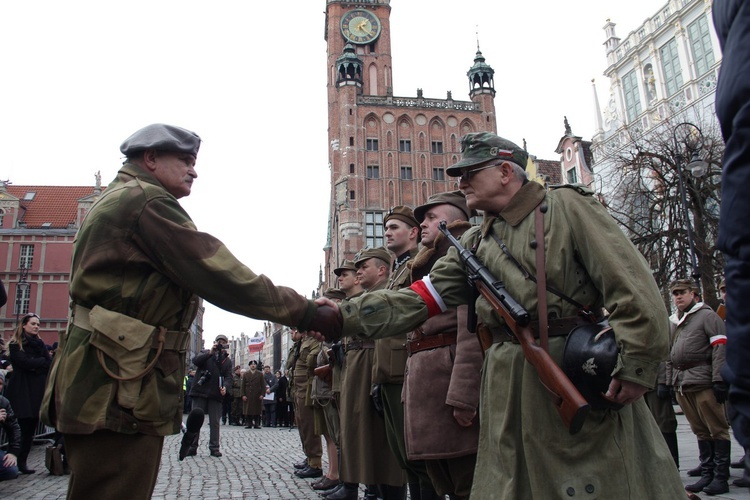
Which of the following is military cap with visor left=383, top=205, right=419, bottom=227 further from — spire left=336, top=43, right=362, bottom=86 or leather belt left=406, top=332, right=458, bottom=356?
spire left=336, top=43, right=362, bottom=86

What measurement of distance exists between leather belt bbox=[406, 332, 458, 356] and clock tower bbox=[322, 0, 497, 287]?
136 ft

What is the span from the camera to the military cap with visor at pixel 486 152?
10.2 feet

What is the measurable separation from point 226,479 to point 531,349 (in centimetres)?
597

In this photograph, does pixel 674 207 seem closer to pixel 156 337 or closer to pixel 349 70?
pixel 156 337

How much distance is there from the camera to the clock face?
2142 inches

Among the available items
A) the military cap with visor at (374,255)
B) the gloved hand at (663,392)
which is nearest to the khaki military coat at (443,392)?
the military cap with visor at (374,255)

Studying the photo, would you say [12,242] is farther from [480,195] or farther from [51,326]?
[480,195]

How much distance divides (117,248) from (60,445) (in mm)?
7117

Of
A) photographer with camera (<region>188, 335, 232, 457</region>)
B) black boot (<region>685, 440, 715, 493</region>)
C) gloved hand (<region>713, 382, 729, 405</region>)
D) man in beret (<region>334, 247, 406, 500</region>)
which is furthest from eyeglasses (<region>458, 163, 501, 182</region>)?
photographer with camera (<region>188, 335, 232, 457</region>)

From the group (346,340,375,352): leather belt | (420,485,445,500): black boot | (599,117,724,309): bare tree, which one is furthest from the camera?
(599,117,724,309): bare tree

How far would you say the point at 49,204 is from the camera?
174 feet

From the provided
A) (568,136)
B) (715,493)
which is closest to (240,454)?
(715,493)

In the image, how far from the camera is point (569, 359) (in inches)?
95.3

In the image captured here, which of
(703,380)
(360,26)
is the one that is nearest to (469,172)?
(703,380)
